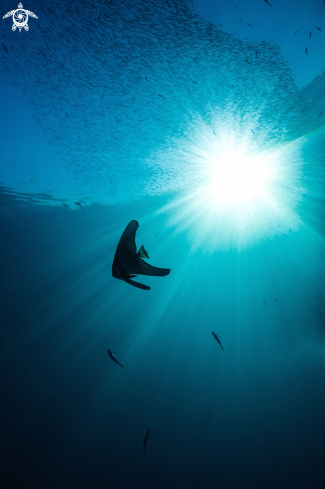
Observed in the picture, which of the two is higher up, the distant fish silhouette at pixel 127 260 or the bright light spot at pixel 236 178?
the bright light spot at pixel 236 178

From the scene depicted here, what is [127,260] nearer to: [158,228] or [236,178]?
[236,178]

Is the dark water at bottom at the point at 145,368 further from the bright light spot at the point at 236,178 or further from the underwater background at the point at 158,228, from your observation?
the bright light spot at the point at 236,178

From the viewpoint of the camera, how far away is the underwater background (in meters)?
5.98

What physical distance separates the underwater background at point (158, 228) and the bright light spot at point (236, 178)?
13 centimetres

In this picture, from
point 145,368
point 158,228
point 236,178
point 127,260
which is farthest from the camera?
point 158,228

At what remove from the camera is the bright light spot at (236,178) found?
1068 cm

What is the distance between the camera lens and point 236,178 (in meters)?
12.4

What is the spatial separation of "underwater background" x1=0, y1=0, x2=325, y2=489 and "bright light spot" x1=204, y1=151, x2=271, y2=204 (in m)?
0.13

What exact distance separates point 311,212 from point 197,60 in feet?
46.6

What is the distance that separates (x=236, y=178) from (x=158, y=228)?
371 inches

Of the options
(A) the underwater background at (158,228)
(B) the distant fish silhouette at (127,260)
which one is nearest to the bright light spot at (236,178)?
(A) the underwater background at (158,228)

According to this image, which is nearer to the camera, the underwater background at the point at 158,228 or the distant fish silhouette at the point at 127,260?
the distant fish silhouette at the point at 127,260

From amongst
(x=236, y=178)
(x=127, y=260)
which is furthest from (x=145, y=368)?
(x=127, y=260)

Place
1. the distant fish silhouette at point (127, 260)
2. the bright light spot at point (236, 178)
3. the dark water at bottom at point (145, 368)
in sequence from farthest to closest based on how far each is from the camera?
the dark water at bottom at point (145, 368) < the bright light spot at point (236, 178) < the distant fish silhouette at point (127, 260)
